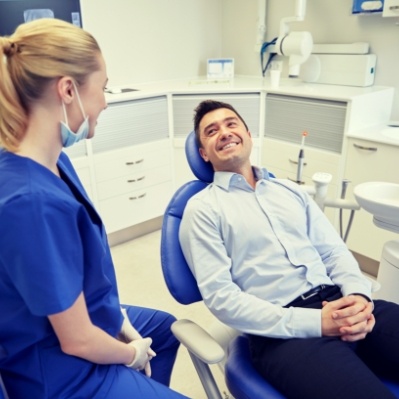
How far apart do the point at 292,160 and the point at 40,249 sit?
2120mm

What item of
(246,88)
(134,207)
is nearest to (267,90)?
(246,88)

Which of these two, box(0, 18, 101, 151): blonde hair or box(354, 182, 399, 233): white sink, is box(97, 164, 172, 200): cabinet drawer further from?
box(0, 18, 101, 151): blonde hair

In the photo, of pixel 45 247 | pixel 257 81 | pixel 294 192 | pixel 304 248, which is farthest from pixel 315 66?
pixel 45 247

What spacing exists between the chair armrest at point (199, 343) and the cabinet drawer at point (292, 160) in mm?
1595

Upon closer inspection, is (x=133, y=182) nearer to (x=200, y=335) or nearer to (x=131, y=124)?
(x=131, y=124)

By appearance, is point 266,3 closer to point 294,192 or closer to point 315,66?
point 315,66

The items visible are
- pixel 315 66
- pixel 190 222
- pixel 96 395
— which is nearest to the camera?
pixel 96 395

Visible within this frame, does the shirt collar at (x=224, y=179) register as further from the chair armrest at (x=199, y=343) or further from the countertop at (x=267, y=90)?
the countertop at (x=267, y=90)

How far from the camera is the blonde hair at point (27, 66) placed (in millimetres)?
890

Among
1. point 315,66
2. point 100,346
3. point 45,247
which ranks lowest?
point 100,346

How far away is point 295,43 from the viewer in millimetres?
2752

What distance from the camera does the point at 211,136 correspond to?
1.52 metres

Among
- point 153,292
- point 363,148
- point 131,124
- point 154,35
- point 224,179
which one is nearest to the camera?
point 224,179

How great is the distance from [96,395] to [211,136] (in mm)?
915
